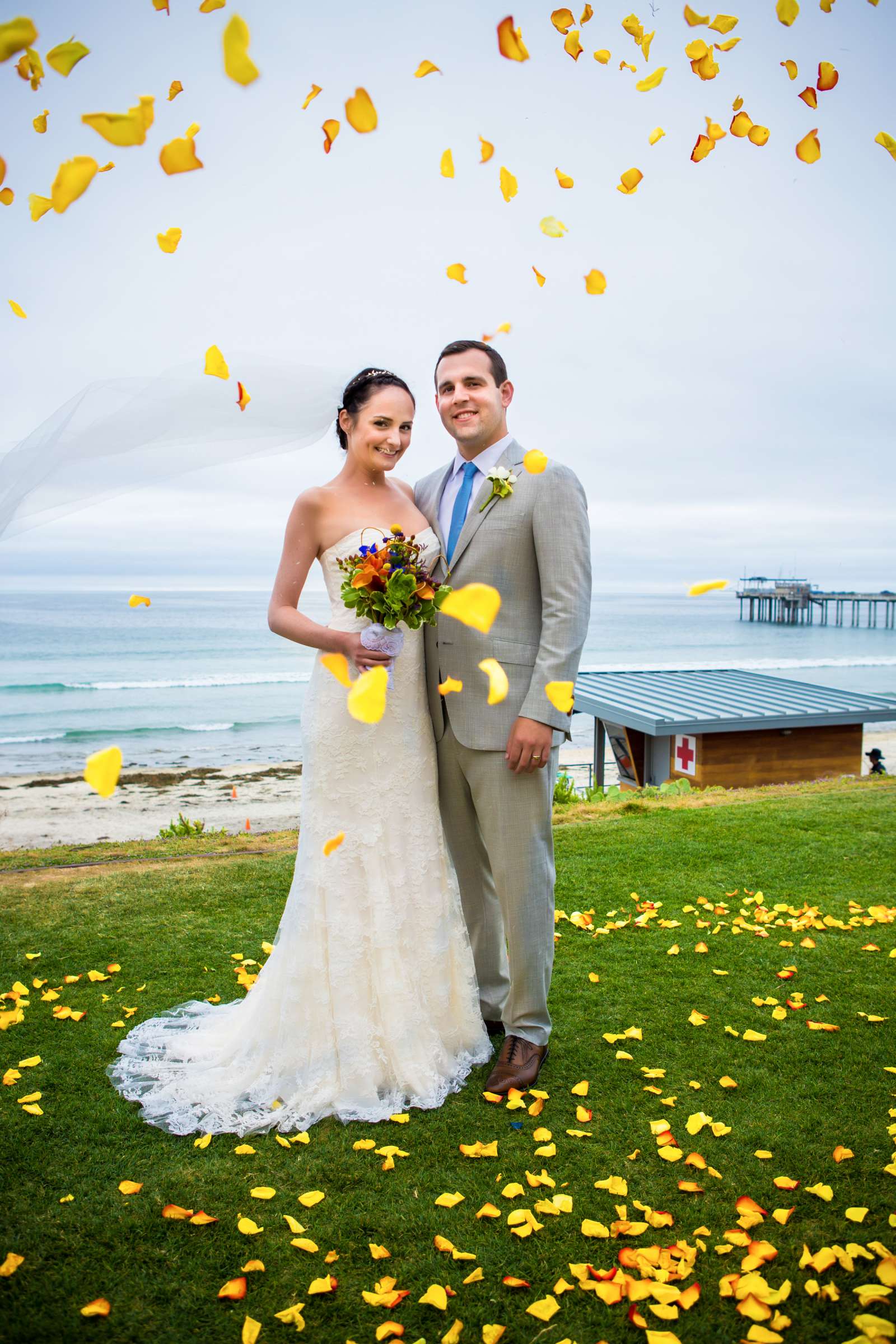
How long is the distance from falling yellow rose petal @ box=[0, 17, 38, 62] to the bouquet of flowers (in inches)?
57.3

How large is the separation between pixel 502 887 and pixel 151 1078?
1.44 m

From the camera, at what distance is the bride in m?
3.01

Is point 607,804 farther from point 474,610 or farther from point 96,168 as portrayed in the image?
point 96,168

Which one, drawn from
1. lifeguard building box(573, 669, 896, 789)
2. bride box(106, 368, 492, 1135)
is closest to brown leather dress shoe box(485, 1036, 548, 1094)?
bride box(106, 368, 492, 1135)

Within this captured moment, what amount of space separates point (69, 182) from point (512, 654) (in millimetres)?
1844

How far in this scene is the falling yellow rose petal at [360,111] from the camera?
2.23m

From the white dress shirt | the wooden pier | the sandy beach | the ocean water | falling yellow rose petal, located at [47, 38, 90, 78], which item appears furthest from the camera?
the wooden pier

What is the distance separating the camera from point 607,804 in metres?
7.55

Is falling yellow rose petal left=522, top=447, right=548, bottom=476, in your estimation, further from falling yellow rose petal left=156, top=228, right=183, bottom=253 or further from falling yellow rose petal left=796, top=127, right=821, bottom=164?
falling yellow rose petal left=156, top=228, right=183, bottom=253

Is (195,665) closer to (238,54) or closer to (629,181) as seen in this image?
(629,181)

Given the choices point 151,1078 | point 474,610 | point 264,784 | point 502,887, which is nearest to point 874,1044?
point 502,887

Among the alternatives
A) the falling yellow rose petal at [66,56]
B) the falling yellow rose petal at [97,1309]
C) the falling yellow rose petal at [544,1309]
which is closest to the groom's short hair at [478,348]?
the falling yellow rose petal at [66,56]

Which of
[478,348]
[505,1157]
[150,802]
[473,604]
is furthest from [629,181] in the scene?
[150,802]

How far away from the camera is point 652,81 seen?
2.67 m
